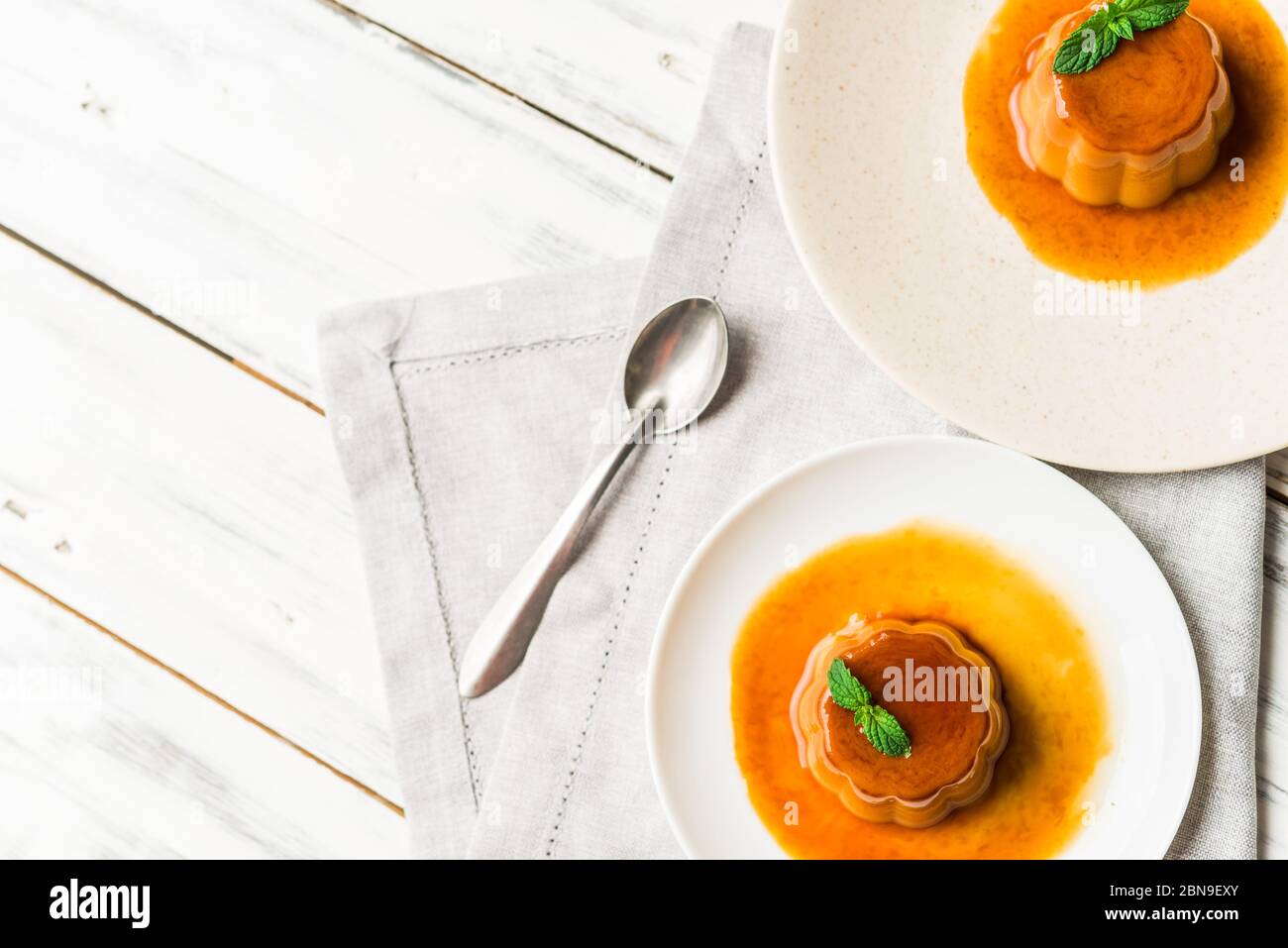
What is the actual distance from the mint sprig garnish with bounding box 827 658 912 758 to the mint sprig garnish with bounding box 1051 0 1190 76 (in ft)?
2.28

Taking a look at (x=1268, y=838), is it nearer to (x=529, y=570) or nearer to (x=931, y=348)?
(x=931, y=348)

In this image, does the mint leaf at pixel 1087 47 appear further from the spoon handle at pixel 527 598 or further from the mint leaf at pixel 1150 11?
the spoon handle at pixel 527 598

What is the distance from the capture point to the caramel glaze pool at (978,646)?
132 cm

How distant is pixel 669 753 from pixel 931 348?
543 mm

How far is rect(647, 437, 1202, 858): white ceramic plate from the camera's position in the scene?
4.20 ft

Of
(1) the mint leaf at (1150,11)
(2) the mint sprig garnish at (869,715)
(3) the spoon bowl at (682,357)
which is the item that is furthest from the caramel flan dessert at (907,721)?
(1) the mint leaf at (1150,11)

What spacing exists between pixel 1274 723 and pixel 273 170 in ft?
4.65

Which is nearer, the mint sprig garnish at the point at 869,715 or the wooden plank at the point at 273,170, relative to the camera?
the mint sprig garnish at the point at 869,715

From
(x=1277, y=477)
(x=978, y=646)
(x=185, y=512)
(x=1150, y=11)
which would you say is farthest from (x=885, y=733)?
(x=185, y=512)

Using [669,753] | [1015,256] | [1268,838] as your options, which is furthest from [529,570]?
[1268,838]

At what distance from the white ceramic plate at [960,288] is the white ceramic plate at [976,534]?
67 millimetres

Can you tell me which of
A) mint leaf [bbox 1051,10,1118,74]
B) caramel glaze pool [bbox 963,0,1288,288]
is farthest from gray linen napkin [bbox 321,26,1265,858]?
mint leaf [bbox 1051,10,1118,74]

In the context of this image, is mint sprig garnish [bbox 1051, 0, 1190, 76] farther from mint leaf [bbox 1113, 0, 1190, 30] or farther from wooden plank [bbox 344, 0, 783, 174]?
wooden plank [bbox 344, 0, 783, 174]
